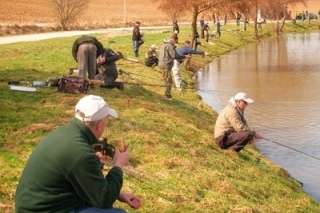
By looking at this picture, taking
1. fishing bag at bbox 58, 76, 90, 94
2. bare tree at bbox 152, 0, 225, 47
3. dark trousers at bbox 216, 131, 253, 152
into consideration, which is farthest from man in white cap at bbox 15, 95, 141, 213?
bare tree at bbox 152, 0, 225, 47

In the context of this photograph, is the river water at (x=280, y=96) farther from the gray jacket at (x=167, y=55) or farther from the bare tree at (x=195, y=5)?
the gray jacket at (x=167, y=55)

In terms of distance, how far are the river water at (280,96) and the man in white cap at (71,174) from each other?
6.26 meters

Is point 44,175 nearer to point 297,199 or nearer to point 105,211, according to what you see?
point 105,211

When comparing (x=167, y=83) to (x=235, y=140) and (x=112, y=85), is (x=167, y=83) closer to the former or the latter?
(x=112, y=85)

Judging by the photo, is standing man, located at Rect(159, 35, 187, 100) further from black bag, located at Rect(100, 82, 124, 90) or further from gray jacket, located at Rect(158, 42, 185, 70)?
black bag, located at Rect(100, 82, 124, 90)

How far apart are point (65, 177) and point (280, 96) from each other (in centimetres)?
1612

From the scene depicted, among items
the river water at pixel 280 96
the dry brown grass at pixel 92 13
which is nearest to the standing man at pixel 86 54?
the river water at pixel 280 96

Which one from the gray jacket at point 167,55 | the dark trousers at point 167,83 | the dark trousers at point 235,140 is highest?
the gray jacket at point 167,55

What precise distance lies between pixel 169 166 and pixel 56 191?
4439 millimetres

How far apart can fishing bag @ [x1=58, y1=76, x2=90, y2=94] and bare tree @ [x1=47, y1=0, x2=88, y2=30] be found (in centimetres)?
3161

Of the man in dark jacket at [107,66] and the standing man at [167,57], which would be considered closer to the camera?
the man in dark jacket at [107,66]

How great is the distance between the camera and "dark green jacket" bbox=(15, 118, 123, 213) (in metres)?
4.09

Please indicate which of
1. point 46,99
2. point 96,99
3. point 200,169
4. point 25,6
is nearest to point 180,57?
point 46,99

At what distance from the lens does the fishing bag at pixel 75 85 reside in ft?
40.7
